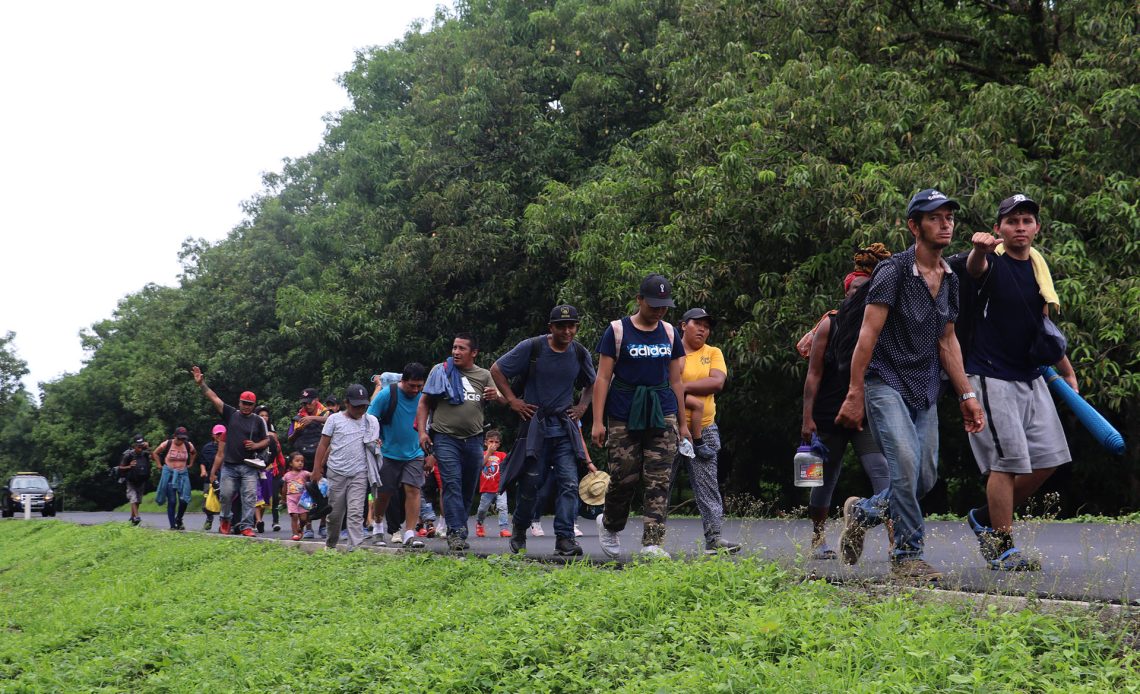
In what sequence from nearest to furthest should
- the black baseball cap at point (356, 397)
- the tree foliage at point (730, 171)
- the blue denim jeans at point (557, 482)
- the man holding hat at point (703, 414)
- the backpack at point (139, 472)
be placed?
1. the man holding hat at point (703, 414)
2. the blue denim jeans at point (557, 482)
3. the black baseball cap at point (356, 397)
4. the tree foliage at point (730, 171)
5. the backpack at point (139, 472)

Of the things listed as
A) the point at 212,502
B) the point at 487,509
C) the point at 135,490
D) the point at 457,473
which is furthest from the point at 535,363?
the point at 135,490

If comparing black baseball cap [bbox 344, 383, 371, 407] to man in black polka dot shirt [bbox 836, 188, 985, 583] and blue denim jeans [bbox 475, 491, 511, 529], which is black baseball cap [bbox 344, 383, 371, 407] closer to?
blue denim jeans [bbox 475, 491, 511, 529]

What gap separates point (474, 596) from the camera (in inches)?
304

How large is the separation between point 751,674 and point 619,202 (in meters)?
17.1

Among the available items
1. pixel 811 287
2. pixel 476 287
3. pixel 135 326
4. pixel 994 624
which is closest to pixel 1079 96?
pixel 811 287

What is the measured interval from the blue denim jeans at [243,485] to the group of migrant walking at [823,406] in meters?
4.33

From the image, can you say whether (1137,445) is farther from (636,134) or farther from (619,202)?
(636,134)

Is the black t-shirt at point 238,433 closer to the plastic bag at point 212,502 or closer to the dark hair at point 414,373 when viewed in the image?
the plastic bag at point 212,502

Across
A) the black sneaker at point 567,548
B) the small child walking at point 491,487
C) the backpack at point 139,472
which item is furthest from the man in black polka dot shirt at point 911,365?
the backpack at point 139,472

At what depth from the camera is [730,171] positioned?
17.2 meters

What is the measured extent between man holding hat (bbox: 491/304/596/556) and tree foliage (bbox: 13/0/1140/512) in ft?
22.6

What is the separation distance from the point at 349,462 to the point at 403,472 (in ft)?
1.79

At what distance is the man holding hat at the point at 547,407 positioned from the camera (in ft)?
31.6

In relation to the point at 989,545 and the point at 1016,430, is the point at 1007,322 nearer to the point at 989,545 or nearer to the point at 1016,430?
the point at 1016,430
